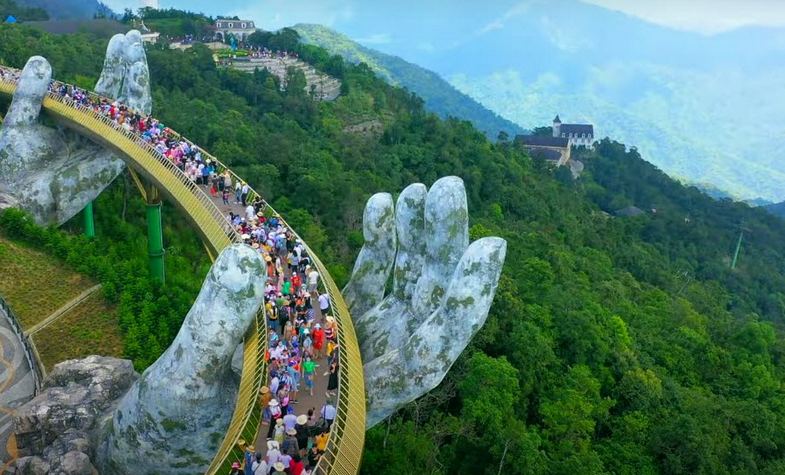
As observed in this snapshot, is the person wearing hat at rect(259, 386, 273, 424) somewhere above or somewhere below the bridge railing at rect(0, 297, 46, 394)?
above

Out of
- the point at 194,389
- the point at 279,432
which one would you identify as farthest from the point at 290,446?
the point at 194,389

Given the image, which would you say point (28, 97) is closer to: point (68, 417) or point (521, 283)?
point (68, 417)

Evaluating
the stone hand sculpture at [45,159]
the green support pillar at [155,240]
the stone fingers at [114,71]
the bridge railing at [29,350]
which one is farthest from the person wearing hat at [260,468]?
the stone fingers at [114,71]

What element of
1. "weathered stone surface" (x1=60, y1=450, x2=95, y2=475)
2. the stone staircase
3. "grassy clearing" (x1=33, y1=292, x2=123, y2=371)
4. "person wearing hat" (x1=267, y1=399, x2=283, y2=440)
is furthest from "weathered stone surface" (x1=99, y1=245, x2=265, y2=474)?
the stone staircase

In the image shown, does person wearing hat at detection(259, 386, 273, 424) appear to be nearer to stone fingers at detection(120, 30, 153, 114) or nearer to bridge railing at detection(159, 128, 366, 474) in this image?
bridge railing at detection(159, 128, 366, 474)

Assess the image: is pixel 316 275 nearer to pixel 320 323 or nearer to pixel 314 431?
pixel 320 323
